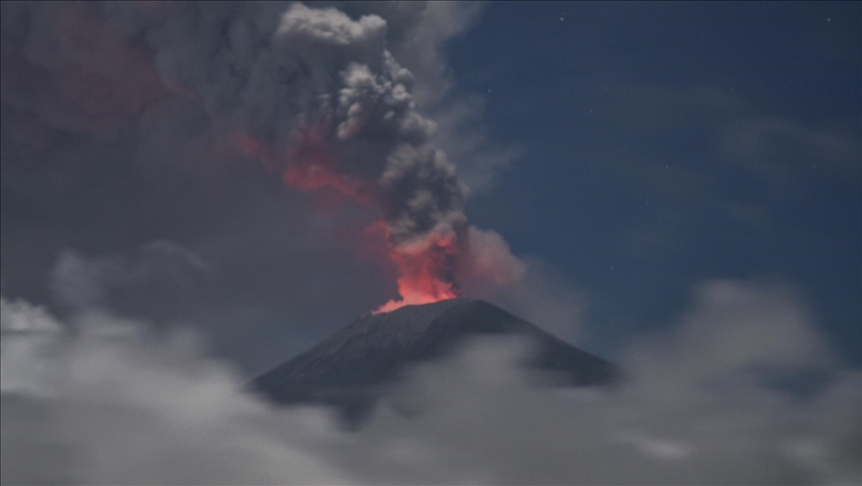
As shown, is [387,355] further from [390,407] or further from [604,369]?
[604,369]

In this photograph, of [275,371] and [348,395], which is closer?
[348,395]

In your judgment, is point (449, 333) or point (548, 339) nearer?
point (449, 333)

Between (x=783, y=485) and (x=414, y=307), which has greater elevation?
(x=414, y=307)

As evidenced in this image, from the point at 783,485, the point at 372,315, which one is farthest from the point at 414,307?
the point at 783,485

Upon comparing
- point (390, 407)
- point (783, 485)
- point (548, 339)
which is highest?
point (548, 339)

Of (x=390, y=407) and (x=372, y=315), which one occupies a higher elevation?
(x=372, y=315)

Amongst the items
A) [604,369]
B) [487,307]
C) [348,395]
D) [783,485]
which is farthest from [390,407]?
[783,485]

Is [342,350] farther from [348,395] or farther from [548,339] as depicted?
[548,339]
